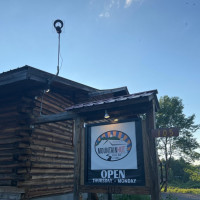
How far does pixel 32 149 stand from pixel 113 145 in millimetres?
3687

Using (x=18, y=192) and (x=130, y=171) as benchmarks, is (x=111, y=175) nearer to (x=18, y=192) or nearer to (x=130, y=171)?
(x=130, y=171)

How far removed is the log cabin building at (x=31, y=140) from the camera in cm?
735

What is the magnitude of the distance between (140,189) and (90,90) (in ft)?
19.6

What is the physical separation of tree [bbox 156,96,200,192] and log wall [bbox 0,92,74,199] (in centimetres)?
2136

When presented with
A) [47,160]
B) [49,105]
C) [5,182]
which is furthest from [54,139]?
[5,182]

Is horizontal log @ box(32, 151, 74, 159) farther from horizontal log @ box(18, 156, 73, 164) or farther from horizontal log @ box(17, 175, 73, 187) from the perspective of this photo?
horizontal log @ box(17, 175, 73, 187)

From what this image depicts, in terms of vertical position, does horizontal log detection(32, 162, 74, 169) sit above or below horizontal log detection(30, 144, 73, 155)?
below

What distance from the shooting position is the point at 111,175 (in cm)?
546

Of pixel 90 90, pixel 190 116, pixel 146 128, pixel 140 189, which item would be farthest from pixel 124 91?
pixel 190 116

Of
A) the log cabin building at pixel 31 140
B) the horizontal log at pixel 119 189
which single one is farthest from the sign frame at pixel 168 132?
the log cabin building at pixel 31 140

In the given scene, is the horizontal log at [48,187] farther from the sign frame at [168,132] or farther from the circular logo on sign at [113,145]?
the sign frame at [168,132]

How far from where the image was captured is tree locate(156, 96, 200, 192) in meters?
27.5

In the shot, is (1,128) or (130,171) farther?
(1,128)

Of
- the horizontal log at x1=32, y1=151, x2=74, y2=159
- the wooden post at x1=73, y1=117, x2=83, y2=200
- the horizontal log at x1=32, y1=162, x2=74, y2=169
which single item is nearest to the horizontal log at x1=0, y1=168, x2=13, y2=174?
the horizontal log at x1=32, y1=162, x2=74, y2=169
